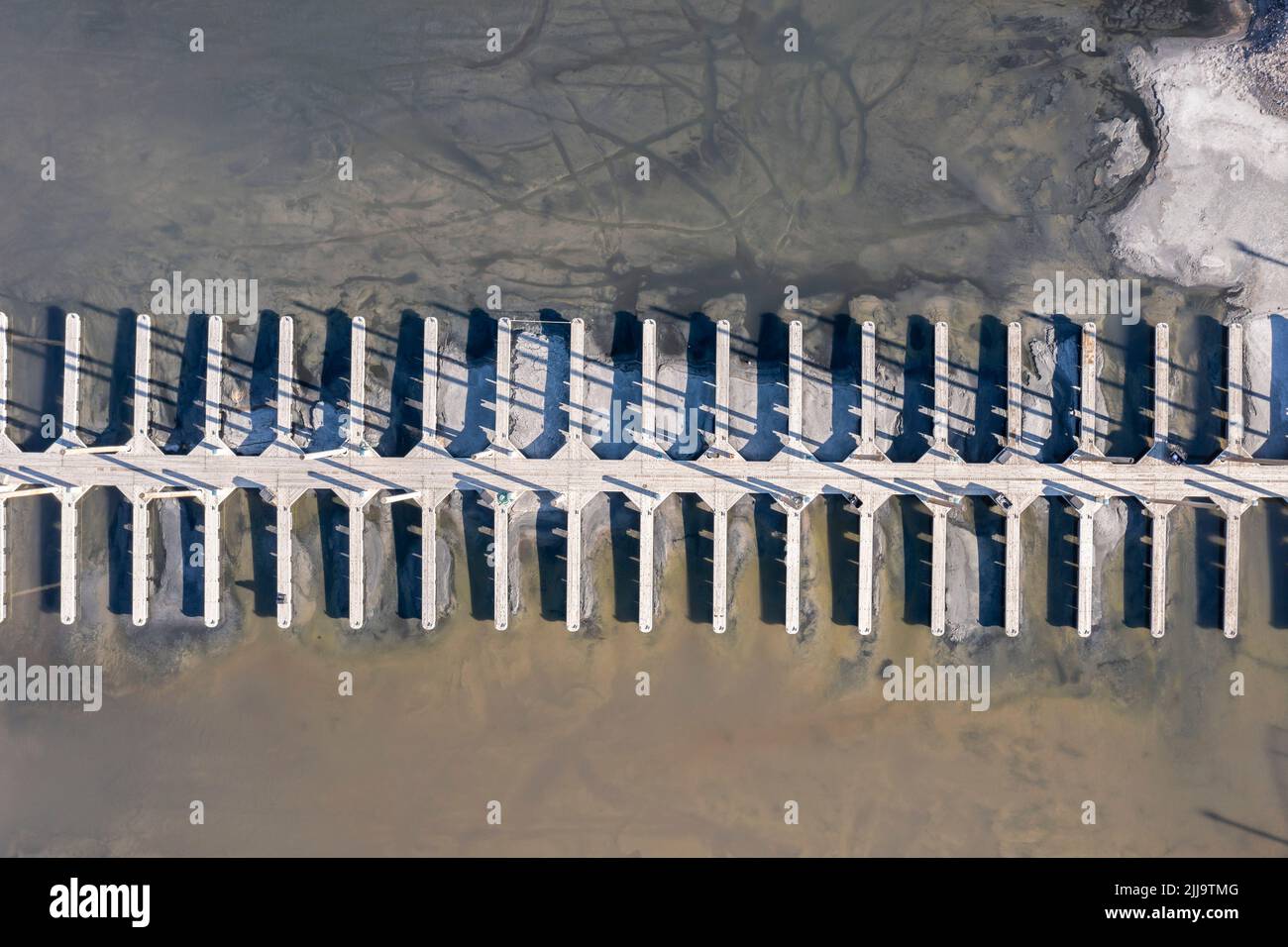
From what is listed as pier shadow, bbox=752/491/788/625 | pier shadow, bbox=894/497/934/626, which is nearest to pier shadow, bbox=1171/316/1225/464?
pier shadow, bbox=894/497/934/626

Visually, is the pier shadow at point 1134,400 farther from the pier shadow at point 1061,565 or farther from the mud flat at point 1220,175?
the pier shadow at point 1061,565

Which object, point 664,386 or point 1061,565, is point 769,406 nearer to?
point 664,386

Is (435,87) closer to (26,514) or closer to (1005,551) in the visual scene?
(26,514)

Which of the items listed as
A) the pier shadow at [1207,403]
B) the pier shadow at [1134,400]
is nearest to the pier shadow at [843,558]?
the pier shadow at [1134,400]

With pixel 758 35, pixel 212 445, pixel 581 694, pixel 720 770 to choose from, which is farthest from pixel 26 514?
pixel 758 35

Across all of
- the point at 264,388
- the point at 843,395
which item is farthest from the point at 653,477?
the point at 264,388

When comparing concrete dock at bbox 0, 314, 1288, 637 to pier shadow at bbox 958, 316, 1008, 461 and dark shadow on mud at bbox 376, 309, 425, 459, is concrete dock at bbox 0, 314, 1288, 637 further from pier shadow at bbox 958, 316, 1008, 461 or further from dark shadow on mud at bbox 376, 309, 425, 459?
dark shadow on mud at bbox 376, 309, 425, 459
